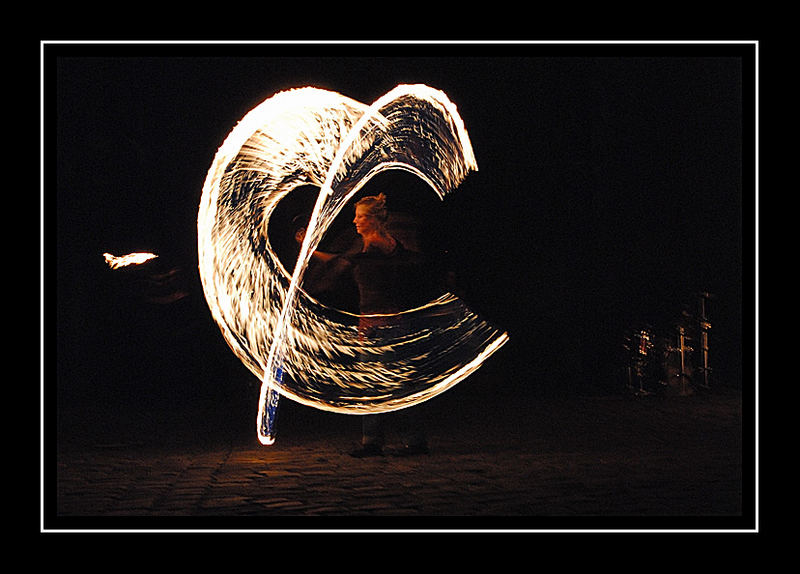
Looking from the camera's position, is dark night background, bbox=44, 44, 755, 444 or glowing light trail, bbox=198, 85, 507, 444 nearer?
glowing light trail, bbox=198, 85, 507, 444

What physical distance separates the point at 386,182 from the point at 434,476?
4.82 metres

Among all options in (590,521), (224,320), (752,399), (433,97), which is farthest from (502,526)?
(433,97)

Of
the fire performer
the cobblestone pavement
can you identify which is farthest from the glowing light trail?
the cobblestone pavement

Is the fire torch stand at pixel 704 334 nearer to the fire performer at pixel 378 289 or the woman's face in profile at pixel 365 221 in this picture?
the fire performer at pixel 378 289

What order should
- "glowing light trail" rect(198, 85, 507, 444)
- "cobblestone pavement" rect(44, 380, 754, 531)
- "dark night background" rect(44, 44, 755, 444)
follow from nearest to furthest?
"cobblestone pavement" rect(44, 380, 754, 531), "glowing light trail" rect(198, 85, 507, 444), "dark night background" rect(44, 44, 755, 444)

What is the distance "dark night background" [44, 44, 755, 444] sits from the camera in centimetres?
1132

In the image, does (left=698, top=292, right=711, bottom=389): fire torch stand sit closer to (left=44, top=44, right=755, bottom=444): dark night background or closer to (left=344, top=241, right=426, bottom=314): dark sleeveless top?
(left=44, top=44, right=755, bottom=444): dark night background

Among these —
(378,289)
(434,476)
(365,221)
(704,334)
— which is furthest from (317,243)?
(704,334)

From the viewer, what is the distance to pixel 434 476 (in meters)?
7.47

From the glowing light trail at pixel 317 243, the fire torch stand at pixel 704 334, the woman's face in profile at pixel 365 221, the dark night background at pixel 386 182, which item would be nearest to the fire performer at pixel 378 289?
the woman's face in profile at pixel 365 221

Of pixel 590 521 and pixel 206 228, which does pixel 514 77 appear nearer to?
pixel 206 228

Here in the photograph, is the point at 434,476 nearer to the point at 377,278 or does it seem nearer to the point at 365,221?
the point at 377,278

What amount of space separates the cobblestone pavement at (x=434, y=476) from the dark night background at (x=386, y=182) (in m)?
1.26

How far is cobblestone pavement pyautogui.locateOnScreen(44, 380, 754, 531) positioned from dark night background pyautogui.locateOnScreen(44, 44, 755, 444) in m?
1.26
